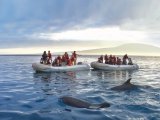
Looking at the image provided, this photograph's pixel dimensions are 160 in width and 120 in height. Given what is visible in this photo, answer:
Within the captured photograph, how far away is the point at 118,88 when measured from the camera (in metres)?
23.8

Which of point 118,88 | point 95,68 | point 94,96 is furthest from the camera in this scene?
point 95,68

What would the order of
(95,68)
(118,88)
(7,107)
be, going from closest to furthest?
(7,107)
(118,88)
(95,68)

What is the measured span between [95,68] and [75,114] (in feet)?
118

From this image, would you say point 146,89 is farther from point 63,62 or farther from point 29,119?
point 63,62

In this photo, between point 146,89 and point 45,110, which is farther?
point 146,89

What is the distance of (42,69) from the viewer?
142 feet

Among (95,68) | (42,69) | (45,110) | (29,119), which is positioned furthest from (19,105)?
(95,68)

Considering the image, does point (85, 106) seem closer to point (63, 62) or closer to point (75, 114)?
point (75, 114)

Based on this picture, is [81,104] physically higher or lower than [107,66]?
lower

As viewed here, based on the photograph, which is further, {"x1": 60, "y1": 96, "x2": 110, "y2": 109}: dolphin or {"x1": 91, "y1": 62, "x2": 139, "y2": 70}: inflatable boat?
{"x1": 91, "y1": 62, "x2": 139, "y2": 70}: inflatable boat

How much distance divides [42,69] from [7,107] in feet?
86.3

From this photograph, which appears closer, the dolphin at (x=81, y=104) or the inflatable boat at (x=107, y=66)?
the dolphin at (x=81, y=104)

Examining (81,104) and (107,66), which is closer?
(81,104)

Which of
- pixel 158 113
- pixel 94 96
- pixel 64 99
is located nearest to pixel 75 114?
pixel 64 99
